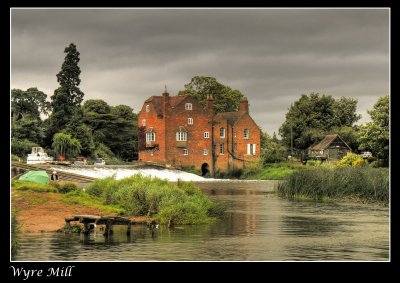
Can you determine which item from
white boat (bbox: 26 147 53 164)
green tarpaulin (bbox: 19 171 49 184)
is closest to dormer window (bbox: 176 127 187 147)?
white boat (bbox: 26 147 53 164)

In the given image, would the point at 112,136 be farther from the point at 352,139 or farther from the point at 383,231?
the point at 383,231

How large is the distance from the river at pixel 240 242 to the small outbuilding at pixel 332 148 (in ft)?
213

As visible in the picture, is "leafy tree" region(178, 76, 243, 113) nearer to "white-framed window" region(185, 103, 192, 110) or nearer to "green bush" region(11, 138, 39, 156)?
"white-framed window" region(185, 103, 192, 110)

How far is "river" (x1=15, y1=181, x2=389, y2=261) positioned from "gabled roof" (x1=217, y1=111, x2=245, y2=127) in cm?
6752

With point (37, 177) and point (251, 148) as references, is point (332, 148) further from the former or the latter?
point (37, 177)

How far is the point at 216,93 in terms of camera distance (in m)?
116

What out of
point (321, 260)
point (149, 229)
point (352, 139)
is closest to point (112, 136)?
point (352, 139)

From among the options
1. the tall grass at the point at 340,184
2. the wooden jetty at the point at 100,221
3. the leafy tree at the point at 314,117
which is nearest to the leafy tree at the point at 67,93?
the leafy tree at the point at 314,117

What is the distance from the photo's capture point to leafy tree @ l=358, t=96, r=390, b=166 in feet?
210

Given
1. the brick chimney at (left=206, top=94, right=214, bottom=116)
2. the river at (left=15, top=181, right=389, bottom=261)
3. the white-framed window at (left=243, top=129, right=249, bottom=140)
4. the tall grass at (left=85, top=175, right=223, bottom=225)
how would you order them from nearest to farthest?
the river at (left=15, top=181, right=389, bottom=261)
the tall grass at (left=85, top=175, right=223, bottom=225)
the brick chimney at (left=206, top=94, right=214, bottom=116)
the white-framed window at (left=243, top=129, right=249, bottom=140)

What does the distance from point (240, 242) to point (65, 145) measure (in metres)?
67.2

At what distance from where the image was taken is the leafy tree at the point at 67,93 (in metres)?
95.2

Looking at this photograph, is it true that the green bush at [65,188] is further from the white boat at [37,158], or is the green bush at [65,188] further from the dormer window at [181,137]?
the dormer window at [181,137]
